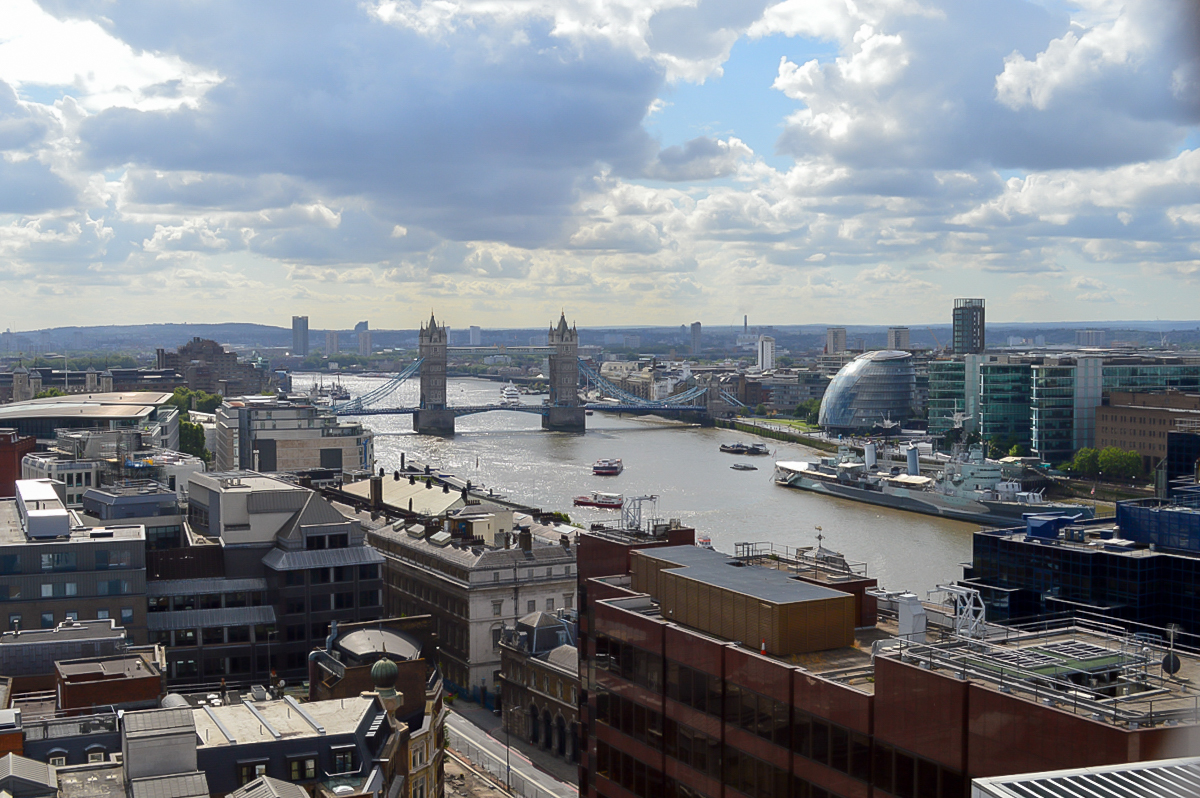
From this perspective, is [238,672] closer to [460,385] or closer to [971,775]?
[971,775]

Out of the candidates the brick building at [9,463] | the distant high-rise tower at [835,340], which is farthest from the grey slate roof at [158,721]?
the distant high-rise tower at [835,340]

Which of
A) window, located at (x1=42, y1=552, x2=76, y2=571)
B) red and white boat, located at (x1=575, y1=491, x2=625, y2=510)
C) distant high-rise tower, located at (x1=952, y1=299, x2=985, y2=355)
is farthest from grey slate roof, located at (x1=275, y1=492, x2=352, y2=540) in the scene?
distant high-rise tower, located at (x1=952, y1=299, x2=985, y2=355)

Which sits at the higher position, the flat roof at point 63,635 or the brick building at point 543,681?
the flat roof at point 63,635

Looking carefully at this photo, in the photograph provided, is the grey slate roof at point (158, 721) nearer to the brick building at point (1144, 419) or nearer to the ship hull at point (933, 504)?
the ship hull at point (933, 504)

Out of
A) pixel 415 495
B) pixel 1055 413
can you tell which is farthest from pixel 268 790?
pixel 1055 413

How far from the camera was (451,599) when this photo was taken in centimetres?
2364

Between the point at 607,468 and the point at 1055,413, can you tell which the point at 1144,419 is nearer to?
the point at 1055,413

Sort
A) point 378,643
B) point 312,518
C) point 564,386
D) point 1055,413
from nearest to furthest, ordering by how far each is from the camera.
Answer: point 378,643
point 312,518
point 1055,413
point 564,386

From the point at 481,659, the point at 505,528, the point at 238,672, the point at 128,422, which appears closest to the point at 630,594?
the point at 238,672

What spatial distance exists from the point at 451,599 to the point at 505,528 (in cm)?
369

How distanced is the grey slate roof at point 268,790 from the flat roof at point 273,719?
2.95ft

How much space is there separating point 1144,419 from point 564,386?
4450cm

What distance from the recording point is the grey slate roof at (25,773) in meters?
9.24

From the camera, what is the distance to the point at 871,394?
77.9 metres
